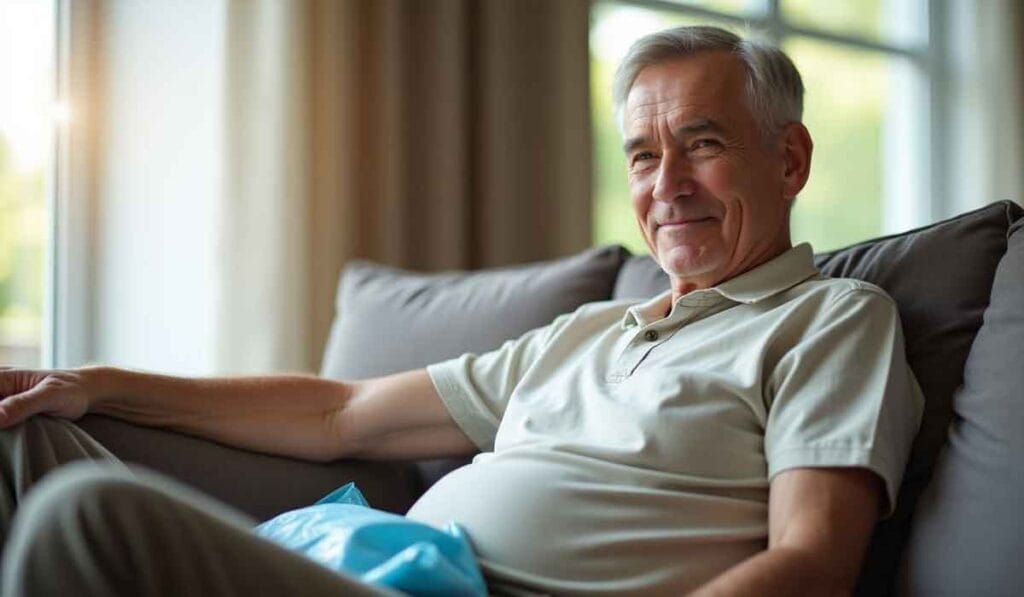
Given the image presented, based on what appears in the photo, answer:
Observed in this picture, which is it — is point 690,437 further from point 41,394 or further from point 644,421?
point 41,394

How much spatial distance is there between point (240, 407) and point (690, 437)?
0.68 meters

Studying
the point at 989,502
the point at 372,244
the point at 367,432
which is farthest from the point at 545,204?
the point at 989,502

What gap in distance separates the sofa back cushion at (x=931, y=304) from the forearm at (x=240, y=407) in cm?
77

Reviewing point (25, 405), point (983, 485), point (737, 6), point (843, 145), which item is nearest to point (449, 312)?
point (25, 405)

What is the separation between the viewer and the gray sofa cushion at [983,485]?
122 centimetres

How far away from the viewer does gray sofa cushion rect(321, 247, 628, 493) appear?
75.3 inches

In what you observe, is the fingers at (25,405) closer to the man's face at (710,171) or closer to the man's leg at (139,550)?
the man's leg at (139,550)

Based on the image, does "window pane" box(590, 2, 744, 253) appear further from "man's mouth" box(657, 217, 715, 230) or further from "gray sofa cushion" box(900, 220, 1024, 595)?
A: "gray sofa cushion" box(900, 220, 1024, 595)

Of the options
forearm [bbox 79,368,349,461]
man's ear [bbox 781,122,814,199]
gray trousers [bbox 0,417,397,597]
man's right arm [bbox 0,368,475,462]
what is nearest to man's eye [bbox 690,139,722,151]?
man's ear [bbox 781,122,814,199]

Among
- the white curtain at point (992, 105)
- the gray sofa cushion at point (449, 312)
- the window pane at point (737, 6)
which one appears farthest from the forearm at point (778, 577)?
the white curtain at point (992, 105)

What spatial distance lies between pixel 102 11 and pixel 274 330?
0.79m

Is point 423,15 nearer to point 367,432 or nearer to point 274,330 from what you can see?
point 274,330

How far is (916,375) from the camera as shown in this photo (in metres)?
1.44

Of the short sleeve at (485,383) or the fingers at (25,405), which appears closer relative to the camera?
the fingers at (25,405)
